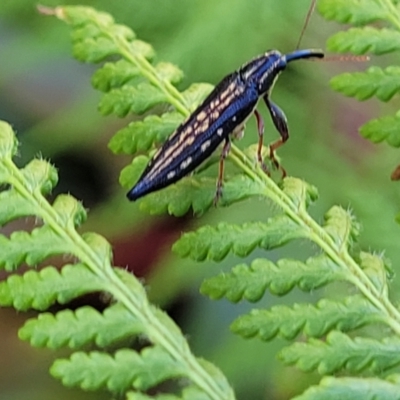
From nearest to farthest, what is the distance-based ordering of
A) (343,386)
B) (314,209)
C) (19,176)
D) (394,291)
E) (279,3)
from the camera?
(343,386) → (19,176) → (394,291) → (314,209) → (279,3)

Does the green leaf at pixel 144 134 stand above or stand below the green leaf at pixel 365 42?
above

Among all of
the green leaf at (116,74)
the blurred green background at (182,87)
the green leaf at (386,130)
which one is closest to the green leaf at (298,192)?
the green leaf at (386,130)

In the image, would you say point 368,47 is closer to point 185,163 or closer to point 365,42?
point 365,42

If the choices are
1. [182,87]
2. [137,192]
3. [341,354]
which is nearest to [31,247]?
[137,192]

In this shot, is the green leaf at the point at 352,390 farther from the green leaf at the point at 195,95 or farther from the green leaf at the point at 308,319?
the green leaf at the point at 195,95

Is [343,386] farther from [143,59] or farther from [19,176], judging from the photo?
[143,59]

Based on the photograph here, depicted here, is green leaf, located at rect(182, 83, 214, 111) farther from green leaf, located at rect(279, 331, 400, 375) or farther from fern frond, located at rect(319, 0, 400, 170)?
green leaf, located at rect(279, 331, 400, 375)

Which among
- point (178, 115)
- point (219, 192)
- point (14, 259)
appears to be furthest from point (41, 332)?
point (178, 115)
